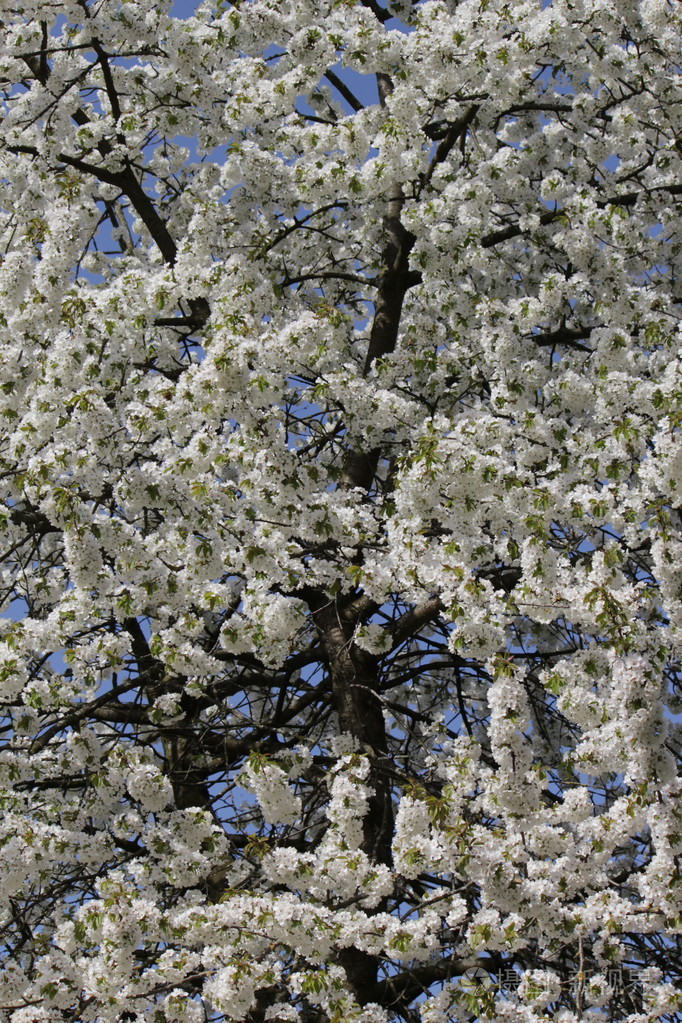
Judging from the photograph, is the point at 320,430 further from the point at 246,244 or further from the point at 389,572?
the point at 389,572

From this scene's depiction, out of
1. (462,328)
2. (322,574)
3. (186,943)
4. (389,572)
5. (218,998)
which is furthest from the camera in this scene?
(462,328)

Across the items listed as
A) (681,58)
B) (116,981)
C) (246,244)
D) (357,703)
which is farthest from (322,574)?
(681,58)

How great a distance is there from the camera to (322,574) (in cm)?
721

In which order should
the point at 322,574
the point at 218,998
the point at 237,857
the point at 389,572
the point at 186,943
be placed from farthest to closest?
1. the point at 237,857
2. the point at 322,574
3. the point at 389,572
4. the point at 186,943
5. the point at 218,998

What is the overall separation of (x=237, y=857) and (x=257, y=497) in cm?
266

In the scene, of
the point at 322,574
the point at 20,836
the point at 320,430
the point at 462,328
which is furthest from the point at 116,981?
the point at 462,328

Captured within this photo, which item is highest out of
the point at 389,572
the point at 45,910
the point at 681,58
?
the point at 681,58

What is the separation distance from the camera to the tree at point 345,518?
242 inches

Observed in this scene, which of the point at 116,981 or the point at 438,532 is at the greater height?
the point at 438,532

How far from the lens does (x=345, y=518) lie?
7102mm

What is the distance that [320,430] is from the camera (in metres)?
9.22

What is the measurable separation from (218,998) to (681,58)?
814 cm

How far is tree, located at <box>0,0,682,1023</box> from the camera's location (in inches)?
242

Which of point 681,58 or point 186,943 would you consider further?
point 681,58
